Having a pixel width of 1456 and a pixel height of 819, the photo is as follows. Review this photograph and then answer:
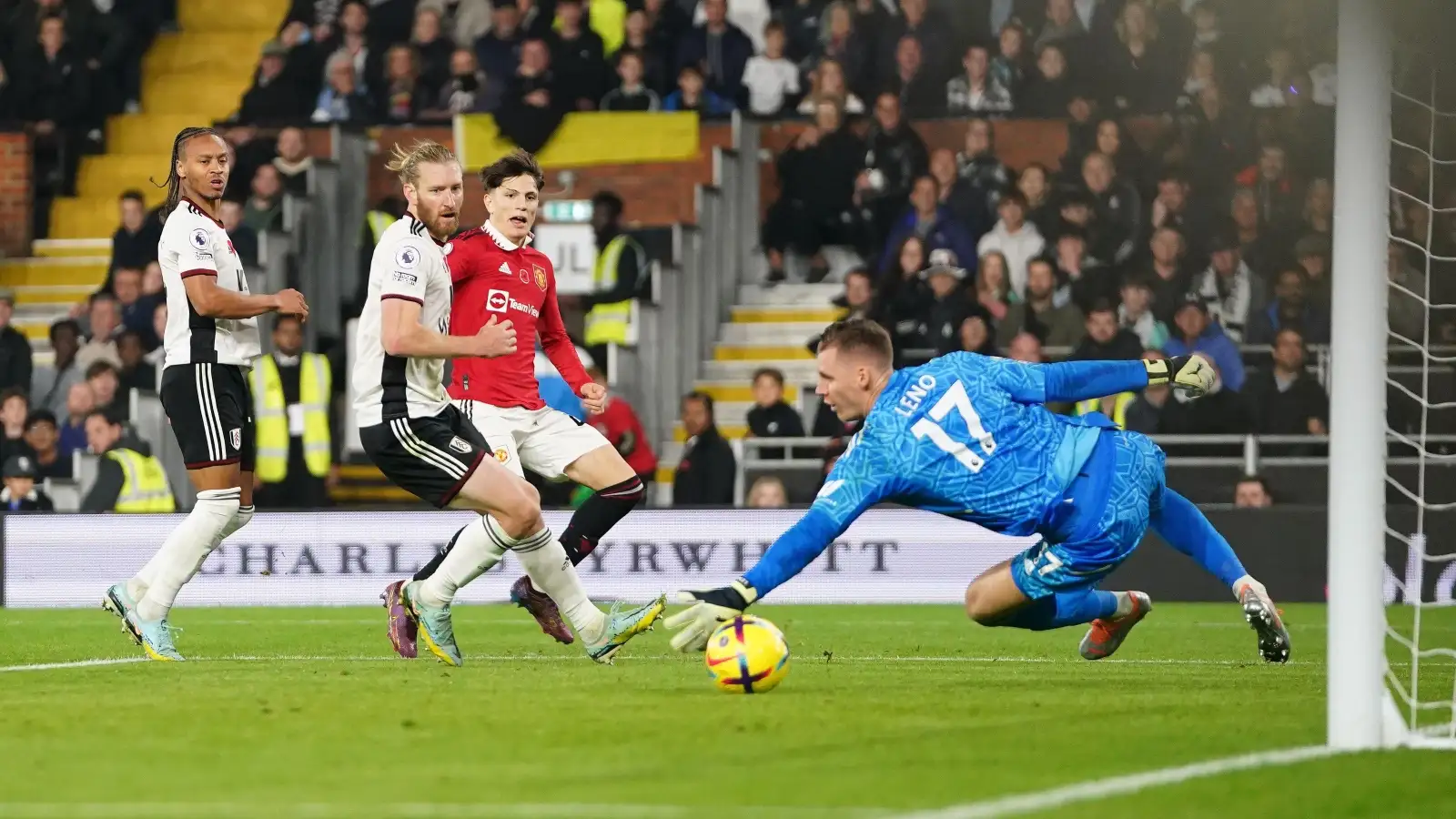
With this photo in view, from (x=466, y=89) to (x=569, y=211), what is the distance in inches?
85.3

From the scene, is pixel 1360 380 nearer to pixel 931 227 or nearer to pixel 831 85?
pixel 931 227

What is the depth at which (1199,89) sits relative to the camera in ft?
57.0

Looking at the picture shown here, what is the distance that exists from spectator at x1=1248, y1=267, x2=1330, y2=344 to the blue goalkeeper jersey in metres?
9.36

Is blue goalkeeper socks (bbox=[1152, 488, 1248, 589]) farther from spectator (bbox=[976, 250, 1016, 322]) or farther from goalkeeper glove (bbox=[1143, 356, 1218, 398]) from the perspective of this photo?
spectator (bbox=[976, 250, 1016, 322])

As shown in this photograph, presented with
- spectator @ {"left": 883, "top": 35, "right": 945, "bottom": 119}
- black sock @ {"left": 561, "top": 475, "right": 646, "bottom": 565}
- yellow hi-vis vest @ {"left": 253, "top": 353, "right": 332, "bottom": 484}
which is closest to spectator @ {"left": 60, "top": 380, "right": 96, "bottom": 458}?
yellow hi-vis vest @ {"left": 253, "top": 353, "right": 332, "bottom": 484}

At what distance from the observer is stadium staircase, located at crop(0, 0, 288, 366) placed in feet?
66.0

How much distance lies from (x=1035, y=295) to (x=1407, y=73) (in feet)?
32.6

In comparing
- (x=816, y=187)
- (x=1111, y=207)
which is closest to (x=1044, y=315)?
(x=1111, y=207)

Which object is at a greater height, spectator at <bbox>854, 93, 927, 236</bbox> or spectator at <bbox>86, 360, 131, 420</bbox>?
spectator at <bbox>854, 93, 927, 236</bbox>

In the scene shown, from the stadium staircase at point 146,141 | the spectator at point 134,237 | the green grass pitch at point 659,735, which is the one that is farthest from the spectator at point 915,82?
the green grass pitch at point 659,735

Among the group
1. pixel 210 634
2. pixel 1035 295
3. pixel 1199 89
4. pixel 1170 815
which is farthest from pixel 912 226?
pixel 1170 815

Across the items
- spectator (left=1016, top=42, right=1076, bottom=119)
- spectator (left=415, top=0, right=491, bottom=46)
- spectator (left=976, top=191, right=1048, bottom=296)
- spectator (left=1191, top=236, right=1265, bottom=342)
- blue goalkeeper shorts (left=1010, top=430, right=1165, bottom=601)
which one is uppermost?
spectator (left=415, top=0, right=491, bottom=46)

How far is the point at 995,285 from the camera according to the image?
1677 cm

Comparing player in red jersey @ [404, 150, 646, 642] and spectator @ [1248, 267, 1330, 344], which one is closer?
player in red jersey @ [404, 150, 646, 642]
